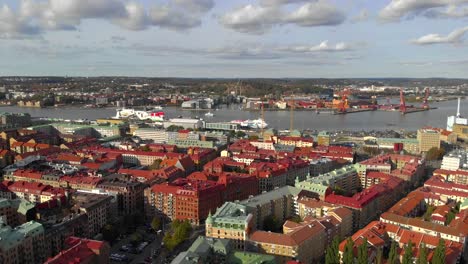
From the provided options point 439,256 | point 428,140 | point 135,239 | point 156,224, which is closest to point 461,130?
point 428,140

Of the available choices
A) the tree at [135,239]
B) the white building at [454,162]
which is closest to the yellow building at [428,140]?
the white building at [454,162]

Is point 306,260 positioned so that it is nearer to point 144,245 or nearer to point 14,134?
point 144,245

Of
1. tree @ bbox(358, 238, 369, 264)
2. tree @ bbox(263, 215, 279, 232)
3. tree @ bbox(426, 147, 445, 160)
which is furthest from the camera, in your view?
tree @ bbox(426, 147, 445, 160)

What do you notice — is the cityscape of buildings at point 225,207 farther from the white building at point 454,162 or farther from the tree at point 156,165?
the tree at point 156,165

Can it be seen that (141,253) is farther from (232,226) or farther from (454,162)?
(454,162)

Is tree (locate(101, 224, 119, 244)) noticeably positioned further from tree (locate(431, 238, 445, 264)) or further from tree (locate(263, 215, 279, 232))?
tree (locate(431, 238, 445, 264))

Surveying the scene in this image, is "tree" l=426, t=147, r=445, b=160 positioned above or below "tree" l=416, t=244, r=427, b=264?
below

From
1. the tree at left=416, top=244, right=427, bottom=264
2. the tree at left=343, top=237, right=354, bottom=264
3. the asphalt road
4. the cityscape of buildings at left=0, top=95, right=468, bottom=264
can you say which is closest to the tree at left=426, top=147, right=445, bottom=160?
the cityscape of buildings at left=0, top=95, right=468, bottom=264

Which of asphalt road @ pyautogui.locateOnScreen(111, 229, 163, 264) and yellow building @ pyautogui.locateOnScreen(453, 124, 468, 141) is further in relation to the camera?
yellow building @ pyautogui.locateOnScreen(453, 124, 468, 141)

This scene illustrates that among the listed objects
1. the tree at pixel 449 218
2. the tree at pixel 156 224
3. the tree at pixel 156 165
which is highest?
the tree at pixel 156 165

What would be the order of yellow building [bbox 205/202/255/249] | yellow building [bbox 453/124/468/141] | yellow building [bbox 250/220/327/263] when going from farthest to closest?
1. yellow building [bbox 453/124/468/141]
2. yellow building [bbox 205/202/255/249]
3. yellow building [bbox 250/220/327/263]
